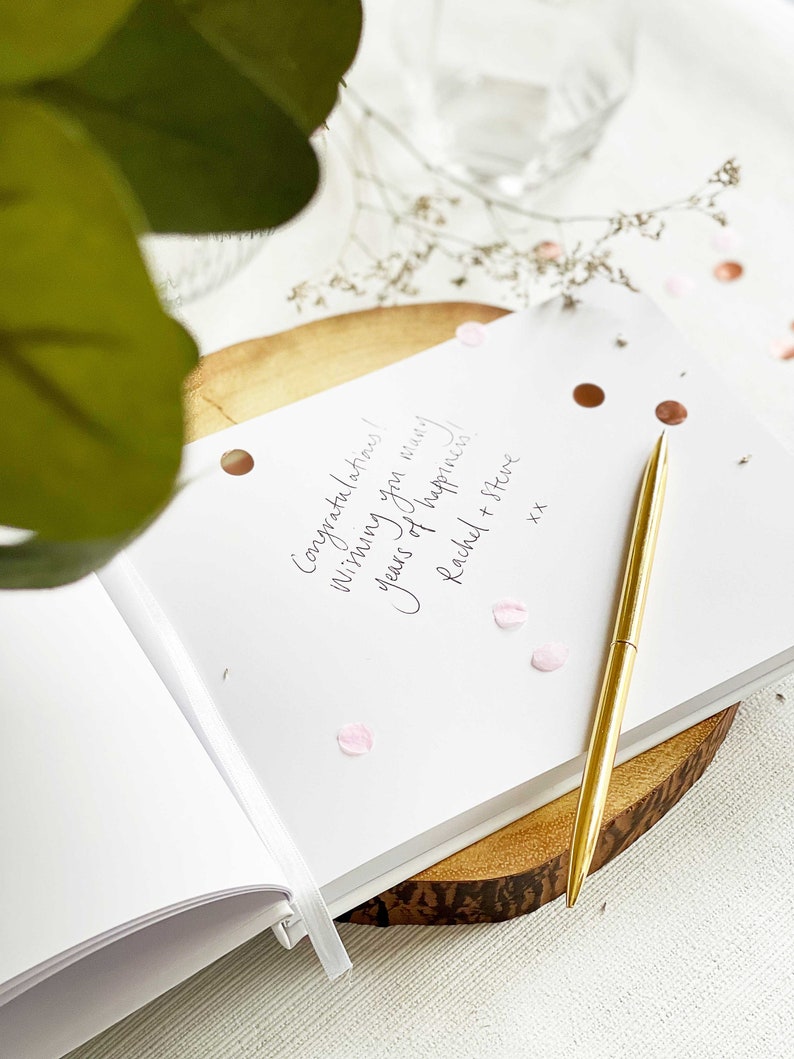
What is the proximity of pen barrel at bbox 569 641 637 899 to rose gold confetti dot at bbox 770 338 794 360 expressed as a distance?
0.96ft

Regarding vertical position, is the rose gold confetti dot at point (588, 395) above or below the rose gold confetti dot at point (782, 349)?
below

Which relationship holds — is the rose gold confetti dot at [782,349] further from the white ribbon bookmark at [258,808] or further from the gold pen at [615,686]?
the white ribbon bookmark at [258,808]

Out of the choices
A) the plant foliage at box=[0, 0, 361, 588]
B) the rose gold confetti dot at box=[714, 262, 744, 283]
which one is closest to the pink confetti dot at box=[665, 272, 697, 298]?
the rose gold confetti dot at box=[714, 262, 744, 283]

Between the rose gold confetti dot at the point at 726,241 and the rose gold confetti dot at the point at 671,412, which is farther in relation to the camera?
the rose gold confetti dot at the point at 726,241

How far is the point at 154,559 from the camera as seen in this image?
438 millimetres

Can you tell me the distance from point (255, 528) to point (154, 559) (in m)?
0.05

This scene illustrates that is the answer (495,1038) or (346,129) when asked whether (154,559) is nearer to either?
(495,1038)

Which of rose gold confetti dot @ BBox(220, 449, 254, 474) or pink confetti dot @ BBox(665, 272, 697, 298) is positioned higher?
pink confetti dot @ BBox(665, 272, 697, 298)

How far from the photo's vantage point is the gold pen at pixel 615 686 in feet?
1.26

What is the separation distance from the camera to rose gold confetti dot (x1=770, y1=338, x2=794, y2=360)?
62cm

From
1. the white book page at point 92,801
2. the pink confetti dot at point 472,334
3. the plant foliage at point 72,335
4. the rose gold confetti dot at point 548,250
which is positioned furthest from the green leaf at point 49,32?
the rose gold confetti dot at point 548,250

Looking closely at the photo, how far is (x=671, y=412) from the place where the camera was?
0.50m

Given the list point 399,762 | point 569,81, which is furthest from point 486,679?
point 569,81

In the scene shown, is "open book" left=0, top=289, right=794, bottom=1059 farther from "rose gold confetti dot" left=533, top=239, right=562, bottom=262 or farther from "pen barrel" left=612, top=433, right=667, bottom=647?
"rose gold confetti dot" left=533, top=239, right=562, bottom=262
